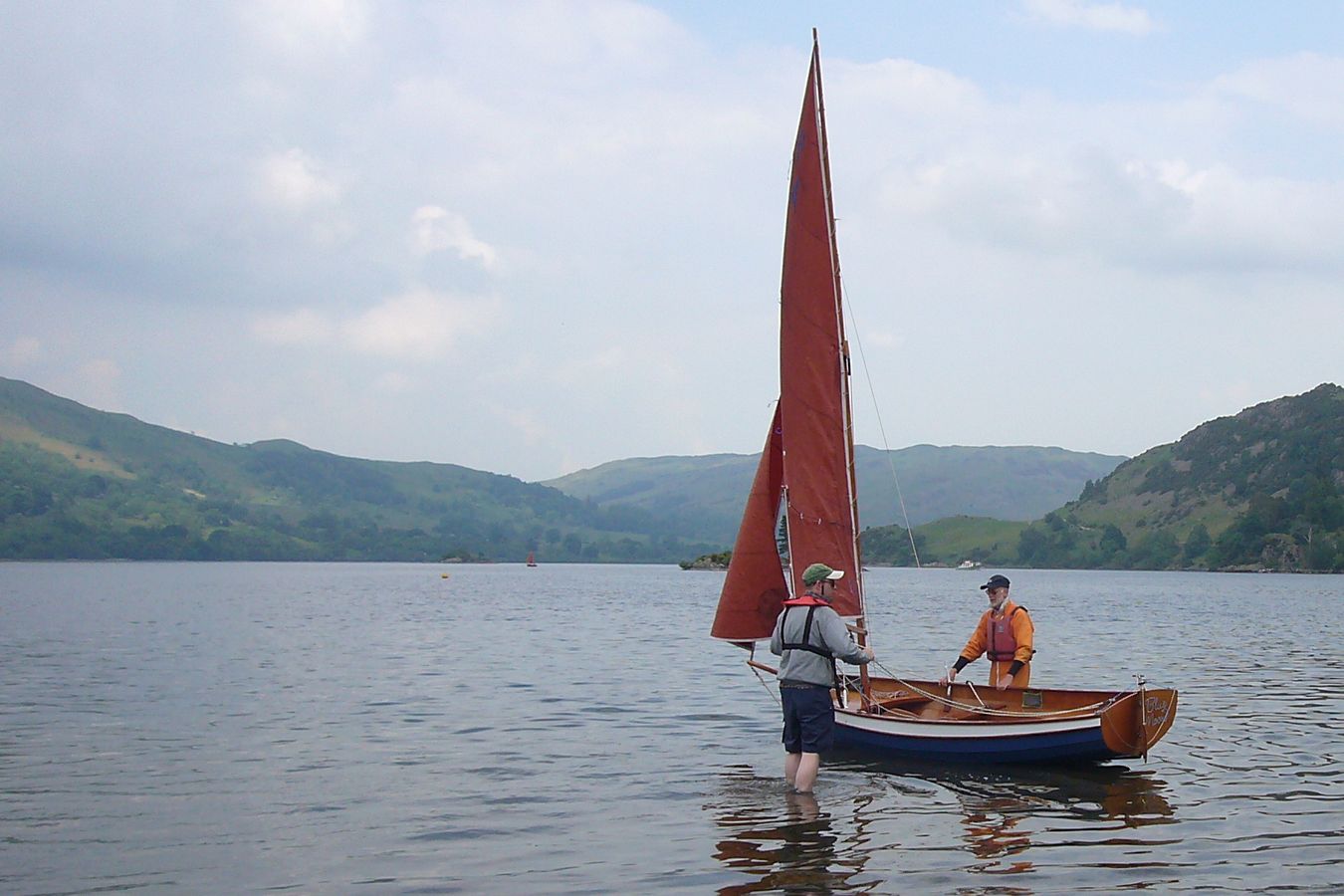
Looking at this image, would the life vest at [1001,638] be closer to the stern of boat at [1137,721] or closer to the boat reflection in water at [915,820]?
the boat reflection in water at [915,820]

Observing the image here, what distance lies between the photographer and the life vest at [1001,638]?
2166cm

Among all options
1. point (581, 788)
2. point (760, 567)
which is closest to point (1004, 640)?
point (760, 567)

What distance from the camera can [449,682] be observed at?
36.3 m

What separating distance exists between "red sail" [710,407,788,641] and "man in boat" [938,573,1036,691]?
10.9 feet

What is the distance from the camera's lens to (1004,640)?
2178 cm

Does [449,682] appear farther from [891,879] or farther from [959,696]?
[891,879]

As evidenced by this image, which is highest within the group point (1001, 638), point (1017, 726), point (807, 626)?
point (807, 626)

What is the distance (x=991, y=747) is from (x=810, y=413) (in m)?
6.03

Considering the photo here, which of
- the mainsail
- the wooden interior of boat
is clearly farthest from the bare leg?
the mainsail

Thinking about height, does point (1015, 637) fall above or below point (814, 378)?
below

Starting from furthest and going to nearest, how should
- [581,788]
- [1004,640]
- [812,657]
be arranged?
1. [1004,640]
2. [581,788]
3. [812,657]

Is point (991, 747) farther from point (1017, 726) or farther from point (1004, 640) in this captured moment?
point (1004, 640)

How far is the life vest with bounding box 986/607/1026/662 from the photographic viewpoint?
21.7m

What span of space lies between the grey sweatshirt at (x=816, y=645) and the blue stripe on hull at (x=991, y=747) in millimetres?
3626
